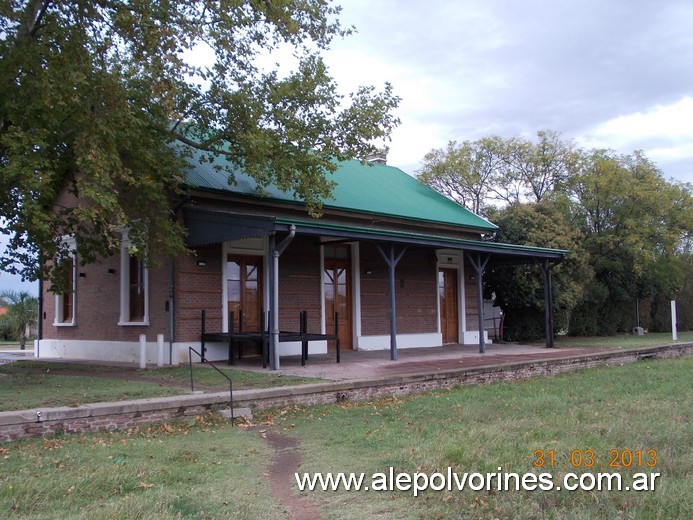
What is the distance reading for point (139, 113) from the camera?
43.5ft

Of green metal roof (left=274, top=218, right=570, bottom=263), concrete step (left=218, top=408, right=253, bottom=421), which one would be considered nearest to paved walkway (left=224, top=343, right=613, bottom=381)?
concrete step (left=218, top=408, right=253, bottom=421)

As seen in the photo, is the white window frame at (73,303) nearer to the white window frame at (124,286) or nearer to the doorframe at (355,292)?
the white window frame at (124,286)

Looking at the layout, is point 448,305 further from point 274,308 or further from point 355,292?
point 274,308

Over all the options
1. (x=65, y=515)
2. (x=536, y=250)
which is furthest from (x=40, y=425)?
(x=536, y=250)

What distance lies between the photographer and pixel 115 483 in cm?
593

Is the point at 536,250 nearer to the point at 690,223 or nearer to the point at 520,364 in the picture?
the point at 520,364

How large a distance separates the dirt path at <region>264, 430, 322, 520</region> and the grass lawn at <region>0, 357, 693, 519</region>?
103 mm

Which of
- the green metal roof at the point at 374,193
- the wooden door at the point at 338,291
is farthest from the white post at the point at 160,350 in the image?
the wooden door at the point at 338,291

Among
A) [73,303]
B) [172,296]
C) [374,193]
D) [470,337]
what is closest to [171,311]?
[172,296]

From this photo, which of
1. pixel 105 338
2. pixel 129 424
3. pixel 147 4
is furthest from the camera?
pixel 105 338

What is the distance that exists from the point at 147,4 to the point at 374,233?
6.69 metres

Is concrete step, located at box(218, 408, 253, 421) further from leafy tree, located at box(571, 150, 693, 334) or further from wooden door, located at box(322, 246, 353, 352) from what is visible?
leafy tree, located at box(571, 150, 693, 334)

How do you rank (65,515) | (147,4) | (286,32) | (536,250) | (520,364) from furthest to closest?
(536,250), (520,364), (286,32), (147,4), (65,515)

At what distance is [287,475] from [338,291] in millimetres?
11638
